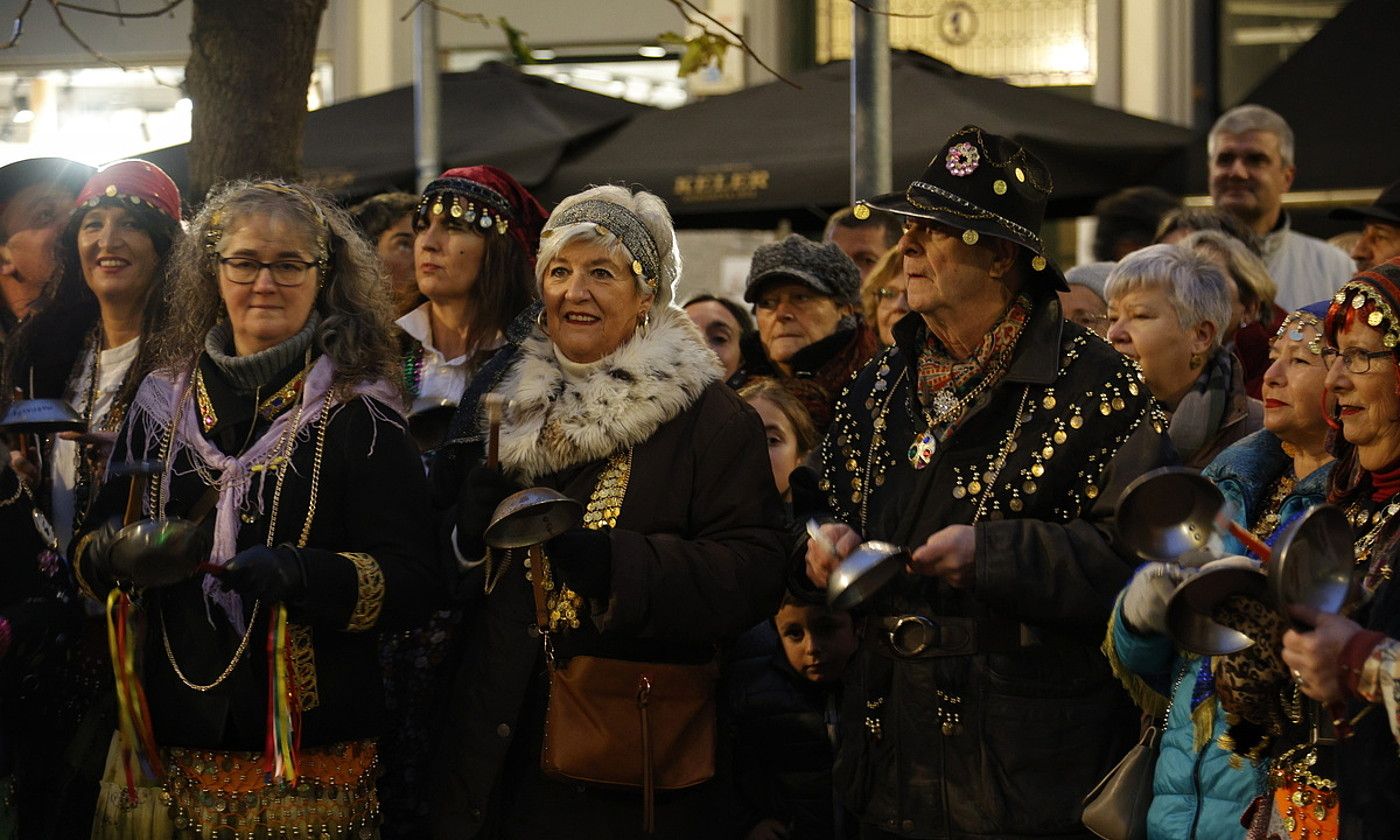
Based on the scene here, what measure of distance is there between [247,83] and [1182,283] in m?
2.65

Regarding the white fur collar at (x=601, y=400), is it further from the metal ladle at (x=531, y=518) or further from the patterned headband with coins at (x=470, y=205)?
the patterned headband with coins at (x=470, y=205)

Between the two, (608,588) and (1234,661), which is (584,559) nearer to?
(608,588)

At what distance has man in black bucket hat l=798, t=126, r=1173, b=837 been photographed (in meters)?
3.66

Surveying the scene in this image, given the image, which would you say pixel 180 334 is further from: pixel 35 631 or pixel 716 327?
pixel 716 327

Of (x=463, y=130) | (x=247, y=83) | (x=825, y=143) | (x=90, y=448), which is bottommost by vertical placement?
(x=90, y=448)

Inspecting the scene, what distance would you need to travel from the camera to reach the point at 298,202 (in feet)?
13.9

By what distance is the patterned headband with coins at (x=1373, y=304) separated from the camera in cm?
324

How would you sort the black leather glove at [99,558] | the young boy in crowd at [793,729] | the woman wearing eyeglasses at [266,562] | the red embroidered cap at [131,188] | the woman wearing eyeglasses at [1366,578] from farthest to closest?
the red embroidered cap at [131,188] → the young boy in crowd at [793,729] → the woman wearing eyeglasses at [266,562] → the black leather glove at [99,558] → the woman wearing eyeglasses at [1366,578]

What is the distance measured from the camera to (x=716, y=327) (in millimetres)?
6473

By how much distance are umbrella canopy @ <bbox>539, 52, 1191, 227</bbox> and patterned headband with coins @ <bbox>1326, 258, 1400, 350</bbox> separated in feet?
14.3

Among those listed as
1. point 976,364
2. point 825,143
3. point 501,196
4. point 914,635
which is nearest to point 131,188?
point 501,196

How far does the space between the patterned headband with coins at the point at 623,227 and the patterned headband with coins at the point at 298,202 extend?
50cm

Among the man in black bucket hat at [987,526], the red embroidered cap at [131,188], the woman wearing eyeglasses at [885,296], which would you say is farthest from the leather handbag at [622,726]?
the woman wearing eyeglasses at [885,296]

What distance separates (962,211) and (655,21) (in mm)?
9020
